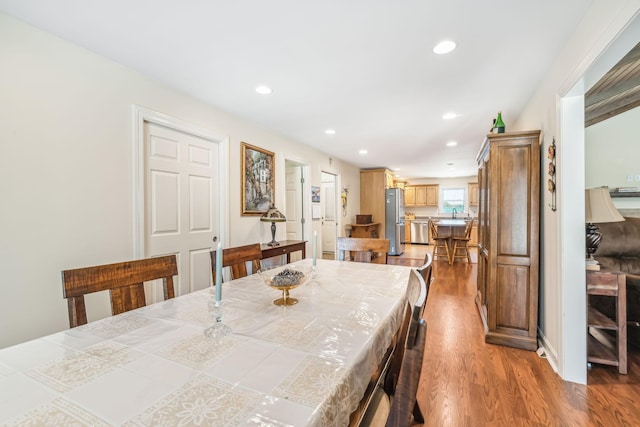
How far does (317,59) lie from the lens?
2033mm

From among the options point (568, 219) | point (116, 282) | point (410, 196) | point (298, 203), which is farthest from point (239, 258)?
point (410, 196)

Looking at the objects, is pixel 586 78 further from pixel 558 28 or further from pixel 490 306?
pixel 490 306

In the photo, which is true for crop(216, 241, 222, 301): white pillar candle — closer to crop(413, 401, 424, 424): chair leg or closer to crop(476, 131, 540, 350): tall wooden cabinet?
crop(413, 401, 424, 424): chair leg

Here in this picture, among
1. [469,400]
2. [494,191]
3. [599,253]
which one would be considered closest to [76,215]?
[469,400]

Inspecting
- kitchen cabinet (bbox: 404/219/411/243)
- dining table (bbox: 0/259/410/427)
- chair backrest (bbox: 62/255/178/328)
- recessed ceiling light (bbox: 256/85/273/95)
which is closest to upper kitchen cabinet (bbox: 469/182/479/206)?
kitchen cabinet (bbox: 404/219/411/243)

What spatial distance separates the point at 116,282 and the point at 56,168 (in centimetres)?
111

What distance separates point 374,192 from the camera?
7027 mm

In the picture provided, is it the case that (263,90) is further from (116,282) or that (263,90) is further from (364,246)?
(116,282)

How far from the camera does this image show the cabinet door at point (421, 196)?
368 inches

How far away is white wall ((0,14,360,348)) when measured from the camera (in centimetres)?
159

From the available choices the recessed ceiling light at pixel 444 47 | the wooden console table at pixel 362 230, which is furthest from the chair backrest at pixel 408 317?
the wooden console table at pixel 362 230

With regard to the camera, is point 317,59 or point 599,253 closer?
point 317,59

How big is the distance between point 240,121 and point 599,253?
4.09 m

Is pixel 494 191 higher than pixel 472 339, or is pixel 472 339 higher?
pixel 494 191
